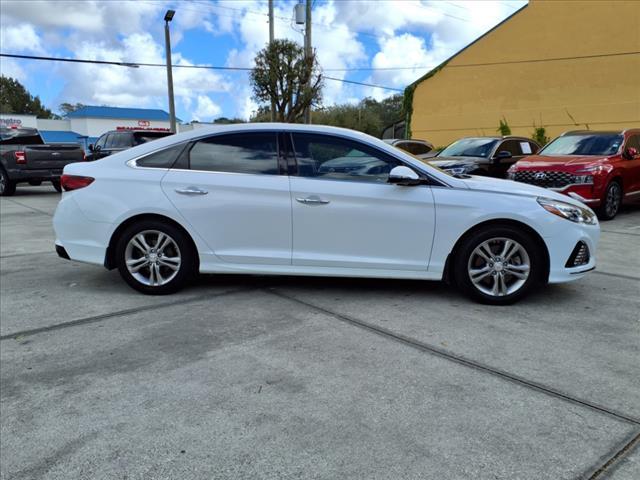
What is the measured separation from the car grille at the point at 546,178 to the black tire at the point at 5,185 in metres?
13.5

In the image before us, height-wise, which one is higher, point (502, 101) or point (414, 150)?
point (502, 101)

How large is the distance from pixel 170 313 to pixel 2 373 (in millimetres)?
1321

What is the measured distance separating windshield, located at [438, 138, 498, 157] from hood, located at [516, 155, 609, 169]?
171 cm

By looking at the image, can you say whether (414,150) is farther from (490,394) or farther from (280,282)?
(490,394)

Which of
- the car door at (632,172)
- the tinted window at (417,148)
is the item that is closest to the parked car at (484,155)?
the car door at (632,172)

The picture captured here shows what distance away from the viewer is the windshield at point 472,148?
11805mm

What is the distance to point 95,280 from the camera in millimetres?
5355

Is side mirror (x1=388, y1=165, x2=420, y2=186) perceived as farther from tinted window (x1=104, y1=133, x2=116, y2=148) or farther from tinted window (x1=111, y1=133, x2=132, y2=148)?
tinted window (x1=104, y1=133, x2=116, y2=148)

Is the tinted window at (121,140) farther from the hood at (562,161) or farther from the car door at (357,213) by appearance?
the car door at (357,213)

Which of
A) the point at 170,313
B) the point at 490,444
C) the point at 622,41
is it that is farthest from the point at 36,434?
the point at 622,41

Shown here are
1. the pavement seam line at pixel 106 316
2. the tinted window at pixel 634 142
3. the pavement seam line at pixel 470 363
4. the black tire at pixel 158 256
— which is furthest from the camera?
the tinted window at pixel 634 142

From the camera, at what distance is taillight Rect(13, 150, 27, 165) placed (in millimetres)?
13932

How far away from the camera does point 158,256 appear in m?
4.69

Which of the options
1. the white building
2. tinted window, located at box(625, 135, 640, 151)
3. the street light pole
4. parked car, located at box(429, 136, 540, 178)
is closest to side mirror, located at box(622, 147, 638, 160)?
tinted window, located at box(625, 135, 640, 151)
